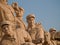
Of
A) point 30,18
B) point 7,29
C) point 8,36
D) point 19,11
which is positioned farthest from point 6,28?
point 19,11

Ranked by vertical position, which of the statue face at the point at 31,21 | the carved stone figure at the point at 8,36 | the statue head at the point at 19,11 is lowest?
the carved stone figure at the point at 8,36

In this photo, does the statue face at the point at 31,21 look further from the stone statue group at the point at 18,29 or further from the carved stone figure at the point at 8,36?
the carved stone figure at the point at 8,36

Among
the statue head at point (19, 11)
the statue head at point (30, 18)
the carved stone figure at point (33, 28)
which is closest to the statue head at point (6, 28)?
the carved stone figure at point (33, 28)

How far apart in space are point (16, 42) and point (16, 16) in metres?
5.35

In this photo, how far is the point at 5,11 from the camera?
13.0 meters

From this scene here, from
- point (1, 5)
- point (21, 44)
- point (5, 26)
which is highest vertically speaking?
point (1, 5)

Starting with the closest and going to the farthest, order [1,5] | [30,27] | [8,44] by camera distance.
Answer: [8,44] → [30,27] → [1,5]

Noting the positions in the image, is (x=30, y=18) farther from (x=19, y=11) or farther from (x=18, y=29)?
(x=19, y=11)

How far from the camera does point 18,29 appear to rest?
35.4 feet

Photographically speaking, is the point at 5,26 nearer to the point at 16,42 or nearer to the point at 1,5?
the point at 16,42

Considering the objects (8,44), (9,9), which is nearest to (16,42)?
(8,44)

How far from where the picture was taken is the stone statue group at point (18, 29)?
8.59 meters

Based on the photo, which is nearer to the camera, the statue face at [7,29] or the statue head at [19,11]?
the statue face at [7,29]

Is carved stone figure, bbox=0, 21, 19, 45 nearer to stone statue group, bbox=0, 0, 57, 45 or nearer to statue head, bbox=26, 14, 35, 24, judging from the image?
stone statue group, bbox=0, 0, 57, 45
